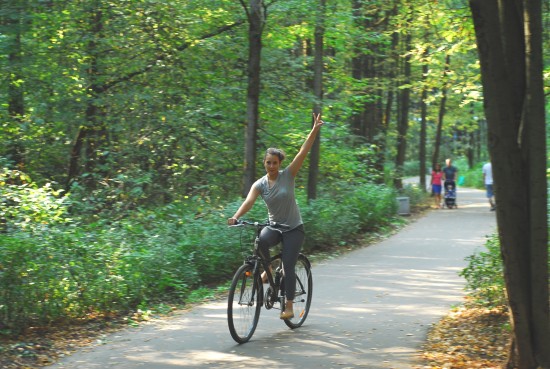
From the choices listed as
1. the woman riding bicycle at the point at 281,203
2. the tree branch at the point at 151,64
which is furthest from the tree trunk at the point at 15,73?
the woman riding bicycle at the point at 281,203

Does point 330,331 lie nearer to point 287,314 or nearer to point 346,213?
point 287,314

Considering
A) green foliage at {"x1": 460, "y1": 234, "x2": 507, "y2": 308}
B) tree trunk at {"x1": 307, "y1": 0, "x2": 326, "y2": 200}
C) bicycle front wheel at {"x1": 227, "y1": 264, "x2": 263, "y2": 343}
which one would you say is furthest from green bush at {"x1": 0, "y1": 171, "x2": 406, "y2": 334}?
green foliage at {"x1": 460, "y1": 234, "x2": 507, "y2": 308}

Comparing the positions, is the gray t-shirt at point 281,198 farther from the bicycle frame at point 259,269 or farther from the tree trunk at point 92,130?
the tree trunk at point 92,130

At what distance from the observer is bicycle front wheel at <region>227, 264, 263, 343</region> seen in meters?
7.70

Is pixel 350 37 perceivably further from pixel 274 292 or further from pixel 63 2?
pixel 274 292

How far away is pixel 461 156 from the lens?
78.5m

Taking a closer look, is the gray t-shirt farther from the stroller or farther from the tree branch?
the stroller

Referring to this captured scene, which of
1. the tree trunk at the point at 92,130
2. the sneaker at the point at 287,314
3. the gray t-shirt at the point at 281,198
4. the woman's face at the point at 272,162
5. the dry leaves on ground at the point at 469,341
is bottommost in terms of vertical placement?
the dry leaves on ground at the point at 469,341

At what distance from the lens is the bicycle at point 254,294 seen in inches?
306

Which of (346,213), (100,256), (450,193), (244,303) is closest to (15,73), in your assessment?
(100,256)

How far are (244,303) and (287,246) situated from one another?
825mm

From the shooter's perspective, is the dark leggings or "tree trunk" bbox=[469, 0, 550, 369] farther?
the dark leggings

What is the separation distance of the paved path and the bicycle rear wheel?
119 mm

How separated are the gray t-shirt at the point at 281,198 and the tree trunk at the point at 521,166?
266cm
